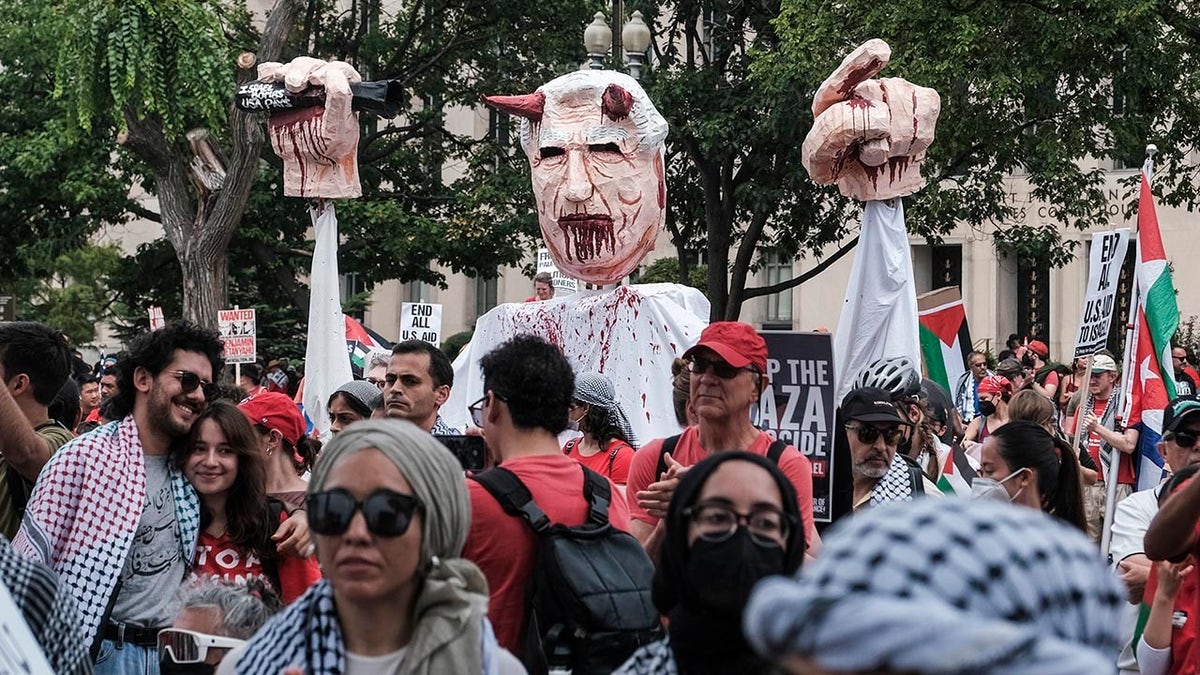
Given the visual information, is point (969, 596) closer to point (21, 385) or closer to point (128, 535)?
point (128, 535)

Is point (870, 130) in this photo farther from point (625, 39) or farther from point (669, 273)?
point (669, 273)

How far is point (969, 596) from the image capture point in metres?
1.73

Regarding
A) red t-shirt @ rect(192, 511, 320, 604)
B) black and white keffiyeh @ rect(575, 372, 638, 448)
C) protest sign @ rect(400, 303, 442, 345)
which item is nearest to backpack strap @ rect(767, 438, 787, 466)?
red t-shirt @ rect(192, 511, 320, 604)

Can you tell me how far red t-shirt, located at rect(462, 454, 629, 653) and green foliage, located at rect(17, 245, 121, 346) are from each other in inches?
1330

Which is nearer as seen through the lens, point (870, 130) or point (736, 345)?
point (736, 345)

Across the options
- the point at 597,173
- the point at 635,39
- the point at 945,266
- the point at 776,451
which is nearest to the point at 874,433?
the point at 776,451

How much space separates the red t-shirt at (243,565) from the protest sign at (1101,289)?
656cm

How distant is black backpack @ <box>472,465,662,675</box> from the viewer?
406 centimetres

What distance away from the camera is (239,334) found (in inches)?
656

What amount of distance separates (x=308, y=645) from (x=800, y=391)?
118 inches

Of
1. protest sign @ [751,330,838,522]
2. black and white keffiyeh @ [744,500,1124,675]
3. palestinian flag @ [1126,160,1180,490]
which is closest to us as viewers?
black and white keffiyeh @ [744,500,1124,675]

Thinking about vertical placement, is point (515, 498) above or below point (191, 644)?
above

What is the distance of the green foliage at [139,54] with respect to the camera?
17.7 metres

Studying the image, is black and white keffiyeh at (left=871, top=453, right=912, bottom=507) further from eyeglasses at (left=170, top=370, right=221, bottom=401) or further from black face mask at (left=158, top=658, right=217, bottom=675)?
black face mask at (left=158, top=658, right=217, bottom=675)
